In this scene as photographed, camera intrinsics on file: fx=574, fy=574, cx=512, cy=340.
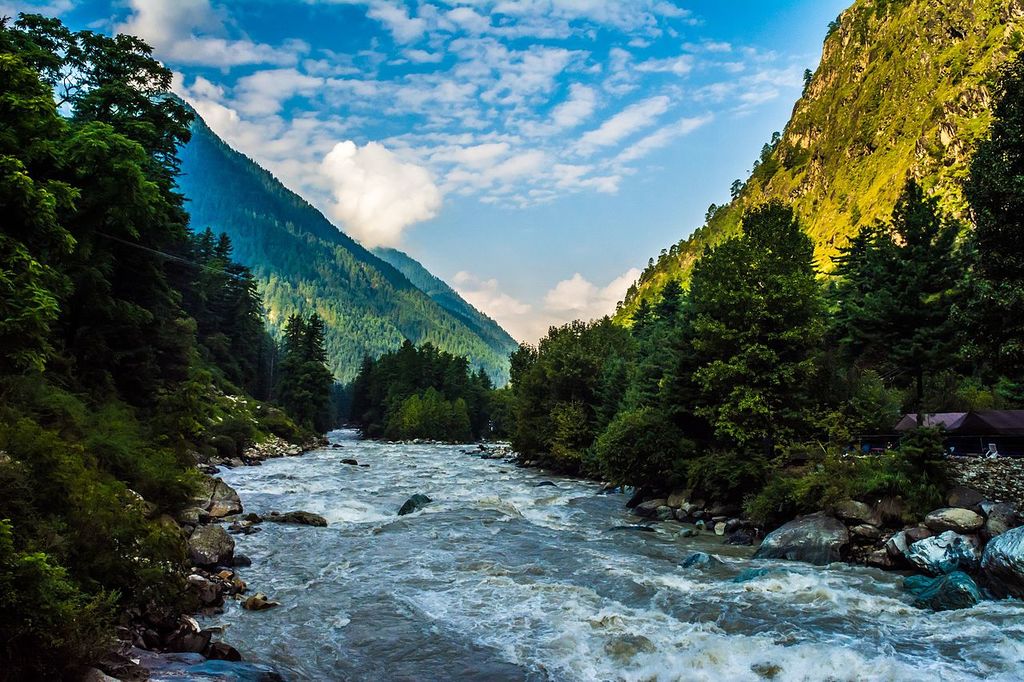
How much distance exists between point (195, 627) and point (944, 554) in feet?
60.4

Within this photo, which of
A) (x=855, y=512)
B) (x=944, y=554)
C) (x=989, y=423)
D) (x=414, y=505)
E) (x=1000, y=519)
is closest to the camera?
(x=944, y=554)

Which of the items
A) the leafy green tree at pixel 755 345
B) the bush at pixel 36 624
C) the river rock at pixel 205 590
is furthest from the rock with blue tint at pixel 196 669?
the leafy green tree at pixel 755 345

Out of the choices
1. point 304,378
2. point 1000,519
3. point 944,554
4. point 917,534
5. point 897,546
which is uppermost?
point 304,378

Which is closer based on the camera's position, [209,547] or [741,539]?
[209,547]

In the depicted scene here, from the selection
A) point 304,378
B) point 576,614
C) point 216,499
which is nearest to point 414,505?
point 216,499

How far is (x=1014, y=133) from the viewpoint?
55.1ft

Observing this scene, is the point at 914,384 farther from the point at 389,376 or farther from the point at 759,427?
the point at 389,376

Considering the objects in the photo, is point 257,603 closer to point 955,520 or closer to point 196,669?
point 196,669

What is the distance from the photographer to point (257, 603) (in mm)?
13117

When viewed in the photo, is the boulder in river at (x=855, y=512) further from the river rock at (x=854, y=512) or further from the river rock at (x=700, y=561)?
the river rock at (x=700, y=561)

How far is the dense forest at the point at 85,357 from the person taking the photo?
8.17m

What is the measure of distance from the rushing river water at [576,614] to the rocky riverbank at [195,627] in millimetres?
602

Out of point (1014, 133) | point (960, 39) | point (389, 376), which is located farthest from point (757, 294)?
point (960, 39)

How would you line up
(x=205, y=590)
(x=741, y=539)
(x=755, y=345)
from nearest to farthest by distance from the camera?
1. (x=205, y=590)
2. (x=741, y=539)
3. (x=755, y=345)
